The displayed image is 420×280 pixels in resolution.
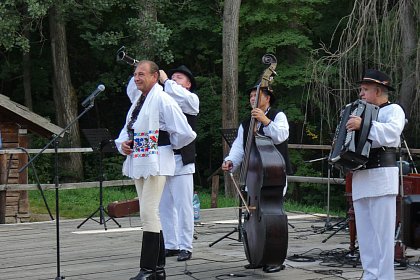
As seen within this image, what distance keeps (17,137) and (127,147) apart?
8.78 meters

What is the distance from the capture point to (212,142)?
77.7 feet

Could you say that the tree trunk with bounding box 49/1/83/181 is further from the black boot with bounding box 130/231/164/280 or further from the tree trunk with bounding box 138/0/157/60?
the black boot with bounding box 130/231/164/280

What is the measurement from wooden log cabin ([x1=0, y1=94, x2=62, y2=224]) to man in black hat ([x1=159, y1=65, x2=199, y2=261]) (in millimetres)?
6577

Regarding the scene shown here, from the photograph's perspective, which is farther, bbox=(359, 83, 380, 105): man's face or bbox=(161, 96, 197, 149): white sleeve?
bbox=(161, 96, 197, 149): white sleeve

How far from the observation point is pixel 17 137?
1486 cm

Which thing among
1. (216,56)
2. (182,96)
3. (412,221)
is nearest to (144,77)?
(182,96)

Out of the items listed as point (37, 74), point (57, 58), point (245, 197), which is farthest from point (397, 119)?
point (37, 74)

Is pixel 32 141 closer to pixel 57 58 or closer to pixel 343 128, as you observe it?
pixel 57 58

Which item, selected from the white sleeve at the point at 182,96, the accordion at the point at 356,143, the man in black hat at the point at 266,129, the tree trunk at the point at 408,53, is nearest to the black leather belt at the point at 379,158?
the accordion at the point at 356,143

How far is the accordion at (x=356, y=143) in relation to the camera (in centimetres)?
592

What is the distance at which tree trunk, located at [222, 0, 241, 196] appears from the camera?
1925 cm

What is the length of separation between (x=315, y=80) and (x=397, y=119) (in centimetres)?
756

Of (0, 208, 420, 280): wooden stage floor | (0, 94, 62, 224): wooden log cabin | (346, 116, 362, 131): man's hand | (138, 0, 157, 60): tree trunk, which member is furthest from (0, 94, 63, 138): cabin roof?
(346, 116, 362, 131): man's hand

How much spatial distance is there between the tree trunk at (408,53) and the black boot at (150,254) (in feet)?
22.3
